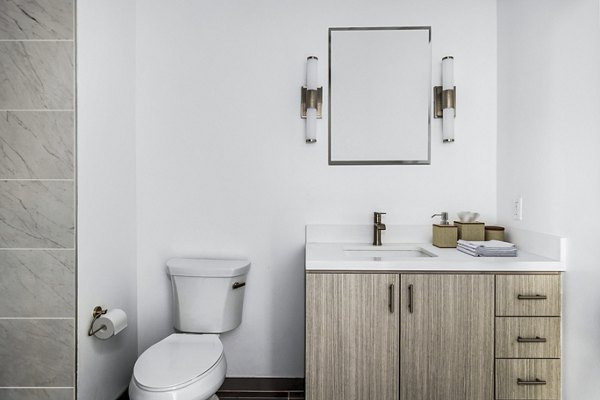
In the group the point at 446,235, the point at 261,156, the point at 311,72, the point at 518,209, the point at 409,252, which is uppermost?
the point at 311,72

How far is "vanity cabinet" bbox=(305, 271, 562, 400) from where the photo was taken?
4.86 ft

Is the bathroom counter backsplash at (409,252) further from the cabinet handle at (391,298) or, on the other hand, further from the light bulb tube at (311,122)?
the light bulb tube at (311,122)

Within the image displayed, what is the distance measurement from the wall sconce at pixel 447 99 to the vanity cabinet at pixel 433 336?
0.86 metres

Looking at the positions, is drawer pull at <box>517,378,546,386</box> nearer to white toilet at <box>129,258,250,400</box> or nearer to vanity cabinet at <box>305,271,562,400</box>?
vanity cabinet at <box>305,271,562,400</box>

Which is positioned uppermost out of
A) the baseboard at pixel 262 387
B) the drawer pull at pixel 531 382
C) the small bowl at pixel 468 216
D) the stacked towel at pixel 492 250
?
the small bowl at pixel 468 216

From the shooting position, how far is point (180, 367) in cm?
146

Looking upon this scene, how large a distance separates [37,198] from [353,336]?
4.88ft

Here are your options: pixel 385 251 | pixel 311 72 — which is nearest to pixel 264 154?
pixel 311 72

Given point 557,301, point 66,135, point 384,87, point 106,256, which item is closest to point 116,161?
point 66,135

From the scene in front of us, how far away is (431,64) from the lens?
6.65 ft

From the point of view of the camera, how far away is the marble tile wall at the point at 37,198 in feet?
4.97

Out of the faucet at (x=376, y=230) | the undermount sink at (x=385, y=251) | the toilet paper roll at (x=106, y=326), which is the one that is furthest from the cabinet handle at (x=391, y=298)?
the toilet paper roll at (x=106, y=326)

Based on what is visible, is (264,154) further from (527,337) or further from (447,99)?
(527,337)

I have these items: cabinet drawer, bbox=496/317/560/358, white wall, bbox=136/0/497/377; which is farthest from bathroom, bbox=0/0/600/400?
cabinet drawer, bbox=496/317/560/358
